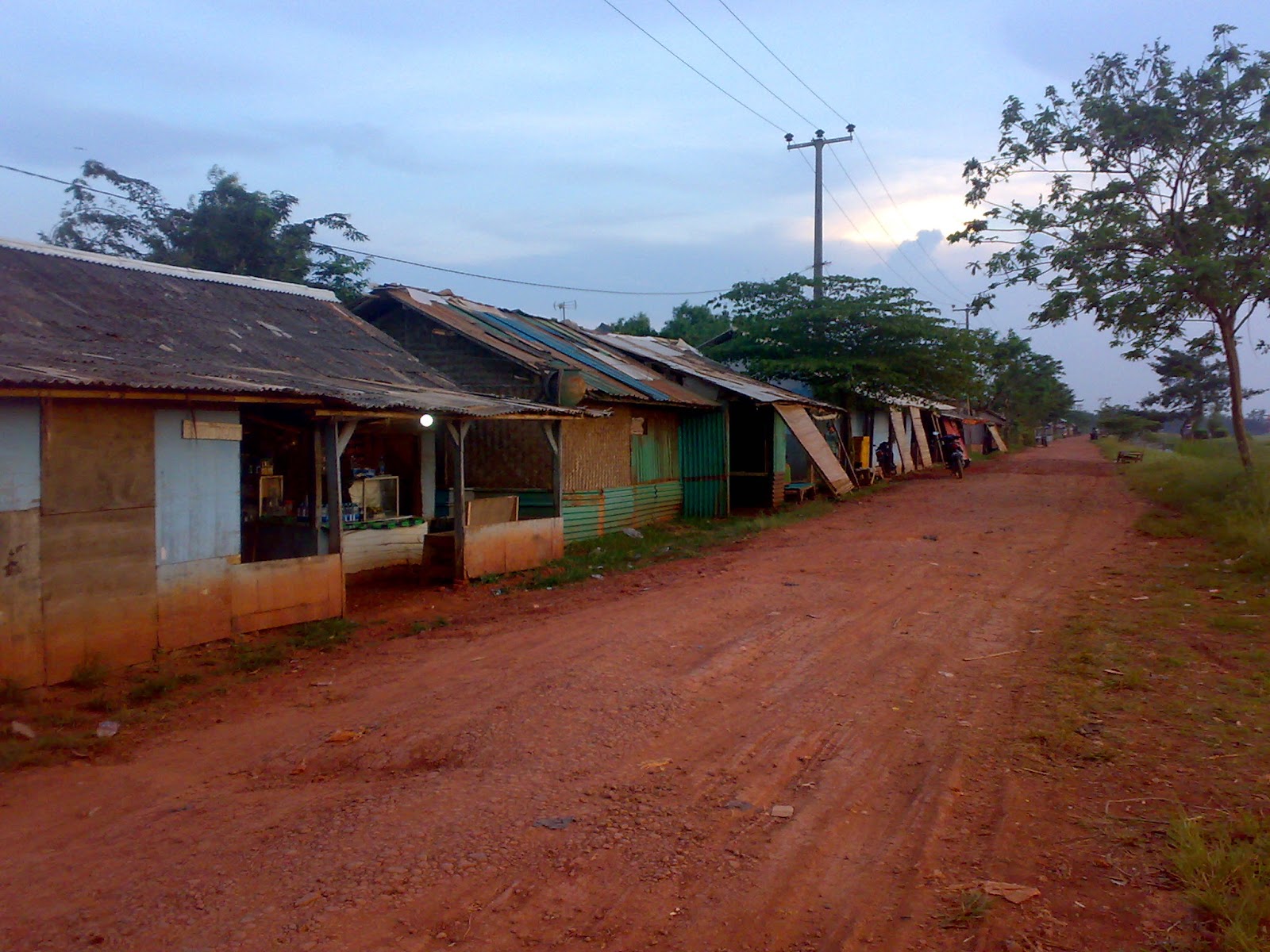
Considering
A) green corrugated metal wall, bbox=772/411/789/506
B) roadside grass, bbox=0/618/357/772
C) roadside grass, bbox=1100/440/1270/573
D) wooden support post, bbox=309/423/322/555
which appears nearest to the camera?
roadside grass, bbox=0/618/357/772

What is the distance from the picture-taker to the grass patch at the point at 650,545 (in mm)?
12383

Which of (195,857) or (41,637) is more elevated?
(41,637)

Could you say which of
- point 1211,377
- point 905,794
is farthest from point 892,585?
point 1211,377

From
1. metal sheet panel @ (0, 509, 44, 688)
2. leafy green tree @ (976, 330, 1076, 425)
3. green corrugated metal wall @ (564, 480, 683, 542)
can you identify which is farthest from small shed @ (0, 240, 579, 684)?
leafy green tree @ (976, 330, 1076, 425)

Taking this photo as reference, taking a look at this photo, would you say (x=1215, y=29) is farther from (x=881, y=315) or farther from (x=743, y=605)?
(x=743, y=605)

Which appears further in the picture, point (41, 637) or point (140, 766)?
point (41, 637)

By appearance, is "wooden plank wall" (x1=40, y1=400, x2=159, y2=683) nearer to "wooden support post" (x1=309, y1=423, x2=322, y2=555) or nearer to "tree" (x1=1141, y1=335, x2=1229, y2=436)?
"wooden support post" (x1=309, y1=423, x2=322, y2=555)

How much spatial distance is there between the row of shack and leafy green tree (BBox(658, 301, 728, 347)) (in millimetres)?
19280

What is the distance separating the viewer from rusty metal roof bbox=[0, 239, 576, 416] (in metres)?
7.73

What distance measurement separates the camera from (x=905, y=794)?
4766 mm

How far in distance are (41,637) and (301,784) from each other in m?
3.30

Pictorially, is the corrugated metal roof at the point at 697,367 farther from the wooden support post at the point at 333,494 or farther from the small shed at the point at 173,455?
the wooden support post at the point at 333,494

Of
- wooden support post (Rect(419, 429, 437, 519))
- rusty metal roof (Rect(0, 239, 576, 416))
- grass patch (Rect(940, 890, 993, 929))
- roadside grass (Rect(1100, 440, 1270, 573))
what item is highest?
rusty metal roof (Rect(0, 239, 576, 416))

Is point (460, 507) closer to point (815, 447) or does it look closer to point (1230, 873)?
point (1230, 873)
